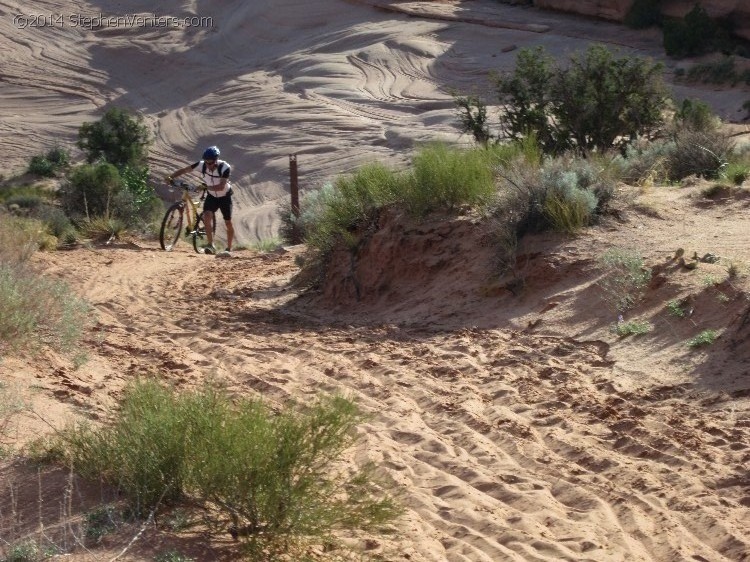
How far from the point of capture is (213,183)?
54.3 ft

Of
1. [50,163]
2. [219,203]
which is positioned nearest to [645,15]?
[50,163]

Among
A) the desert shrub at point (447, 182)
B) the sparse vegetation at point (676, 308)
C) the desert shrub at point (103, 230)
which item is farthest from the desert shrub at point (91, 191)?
the sparse vegetation at point (676, 308)

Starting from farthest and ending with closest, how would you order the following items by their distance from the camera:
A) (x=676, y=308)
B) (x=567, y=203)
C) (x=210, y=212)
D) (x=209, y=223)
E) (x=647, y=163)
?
(x=209, y=223) < (x=210, y=212) < (x=647, y=163) < (x=567, y=203) < (x=676, y=308)

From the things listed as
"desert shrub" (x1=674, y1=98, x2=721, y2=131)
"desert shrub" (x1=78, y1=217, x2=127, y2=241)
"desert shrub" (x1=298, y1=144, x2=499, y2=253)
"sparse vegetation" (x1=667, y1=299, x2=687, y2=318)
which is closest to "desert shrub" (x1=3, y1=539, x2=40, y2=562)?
"sparse vegetation" (x1=667, y1=299, x2=687, y2=318)

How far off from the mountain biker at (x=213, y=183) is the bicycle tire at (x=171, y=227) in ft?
1.81

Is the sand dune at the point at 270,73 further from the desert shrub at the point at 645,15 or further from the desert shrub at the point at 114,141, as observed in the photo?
the desert shrub at the point at 114,141

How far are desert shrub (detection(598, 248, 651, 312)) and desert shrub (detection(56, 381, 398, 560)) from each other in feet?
14.2

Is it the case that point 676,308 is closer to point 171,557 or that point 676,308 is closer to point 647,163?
point 171,557

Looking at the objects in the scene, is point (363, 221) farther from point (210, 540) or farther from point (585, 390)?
point (210, 540)

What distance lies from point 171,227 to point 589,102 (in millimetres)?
6941

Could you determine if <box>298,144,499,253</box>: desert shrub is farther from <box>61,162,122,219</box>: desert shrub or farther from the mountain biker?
<box>61,162,122,219</box>: desert shrub

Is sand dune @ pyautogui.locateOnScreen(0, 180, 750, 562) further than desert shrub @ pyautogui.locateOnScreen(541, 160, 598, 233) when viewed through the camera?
No

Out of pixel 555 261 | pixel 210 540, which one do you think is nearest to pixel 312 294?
pixel 555 261

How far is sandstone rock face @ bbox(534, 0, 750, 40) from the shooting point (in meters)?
36.2
